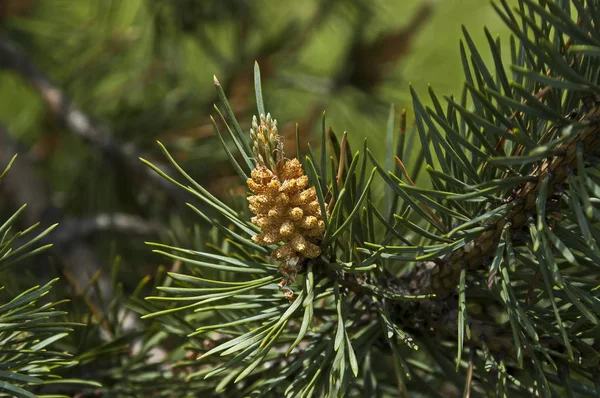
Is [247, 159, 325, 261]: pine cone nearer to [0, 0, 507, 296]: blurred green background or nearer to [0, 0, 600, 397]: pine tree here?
[0, 0, 600, 397]: pine tree

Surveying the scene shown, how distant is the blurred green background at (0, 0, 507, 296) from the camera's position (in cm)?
63

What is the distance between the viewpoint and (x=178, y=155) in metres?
0.64

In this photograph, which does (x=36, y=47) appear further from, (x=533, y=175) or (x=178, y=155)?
(x=533, y=175)

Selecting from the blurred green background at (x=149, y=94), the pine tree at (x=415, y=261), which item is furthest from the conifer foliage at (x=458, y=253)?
the blurred green background at (x=149, y=94)

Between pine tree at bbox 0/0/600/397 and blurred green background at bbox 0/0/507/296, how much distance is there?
0.82 feet

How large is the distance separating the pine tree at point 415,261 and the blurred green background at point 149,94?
0.25 m

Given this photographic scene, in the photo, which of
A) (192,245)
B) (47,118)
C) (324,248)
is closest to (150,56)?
(47,118)

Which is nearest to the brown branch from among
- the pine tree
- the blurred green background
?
the blurred green background

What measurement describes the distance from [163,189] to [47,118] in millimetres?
199

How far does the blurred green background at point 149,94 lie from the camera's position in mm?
A: 630

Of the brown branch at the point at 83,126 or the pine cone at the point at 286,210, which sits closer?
the pine cone at the point at 286,210

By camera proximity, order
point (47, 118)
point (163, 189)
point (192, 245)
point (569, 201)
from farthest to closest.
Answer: point (47, 118) < point (163, 189) < point (192, 245) < point (569, 201)

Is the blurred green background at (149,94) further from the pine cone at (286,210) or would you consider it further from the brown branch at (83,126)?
the pine cone at (286,210)

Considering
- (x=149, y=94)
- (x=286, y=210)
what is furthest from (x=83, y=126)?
(x=286, y=210)
